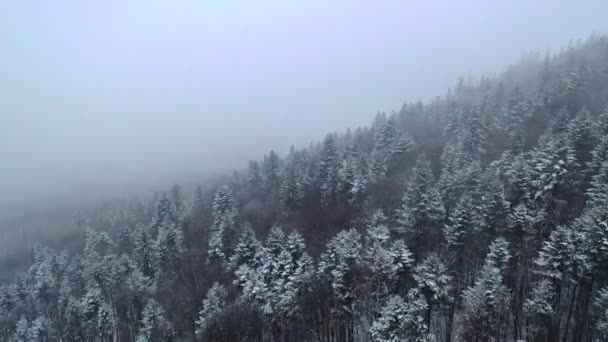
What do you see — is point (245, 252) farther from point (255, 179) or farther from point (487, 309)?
point (255, 179)

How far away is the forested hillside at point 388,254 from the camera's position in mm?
36594

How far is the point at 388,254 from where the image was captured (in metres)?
43.0

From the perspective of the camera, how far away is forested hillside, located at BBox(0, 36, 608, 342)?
36.6 metres

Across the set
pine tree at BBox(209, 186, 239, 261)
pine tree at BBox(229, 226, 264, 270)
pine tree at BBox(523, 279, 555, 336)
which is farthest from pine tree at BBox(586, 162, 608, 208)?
pine tree at BBox(209, 186, 239, 261)

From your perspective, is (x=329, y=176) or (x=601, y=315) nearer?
(x=601, y=315)

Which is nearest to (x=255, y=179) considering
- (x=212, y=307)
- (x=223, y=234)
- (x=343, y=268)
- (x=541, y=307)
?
(x=223, y=234)

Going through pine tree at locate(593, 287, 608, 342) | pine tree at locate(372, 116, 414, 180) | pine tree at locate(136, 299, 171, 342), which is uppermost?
pine tree at locate(372, 116, 414, 180)

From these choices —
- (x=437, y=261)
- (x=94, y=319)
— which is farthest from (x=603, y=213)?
(x=94, y=319)

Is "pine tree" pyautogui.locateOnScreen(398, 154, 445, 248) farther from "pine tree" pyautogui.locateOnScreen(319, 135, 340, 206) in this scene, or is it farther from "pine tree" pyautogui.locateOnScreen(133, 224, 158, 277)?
"pine tree" pyautogui.locateOnScreen(133, 224, 158, 277)

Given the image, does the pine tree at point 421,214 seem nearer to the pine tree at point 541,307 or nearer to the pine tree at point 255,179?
the pine tree at point 541,307

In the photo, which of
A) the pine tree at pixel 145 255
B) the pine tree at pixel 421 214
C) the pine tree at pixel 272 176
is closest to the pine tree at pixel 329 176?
the pine tree at pixel 272 176

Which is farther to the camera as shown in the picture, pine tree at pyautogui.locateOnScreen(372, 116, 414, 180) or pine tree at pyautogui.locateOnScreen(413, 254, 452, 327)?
pine tree at pyautogui.locateOnScreen(372, 116, 414, 180)

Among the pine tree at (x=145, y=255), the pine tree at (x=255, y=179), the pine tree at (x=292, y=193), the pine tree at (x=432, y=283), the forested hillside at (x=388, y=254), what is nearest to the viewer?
the forested hillside at (x=388, y=254)

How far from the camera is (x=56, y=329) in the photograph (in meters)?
72.6
